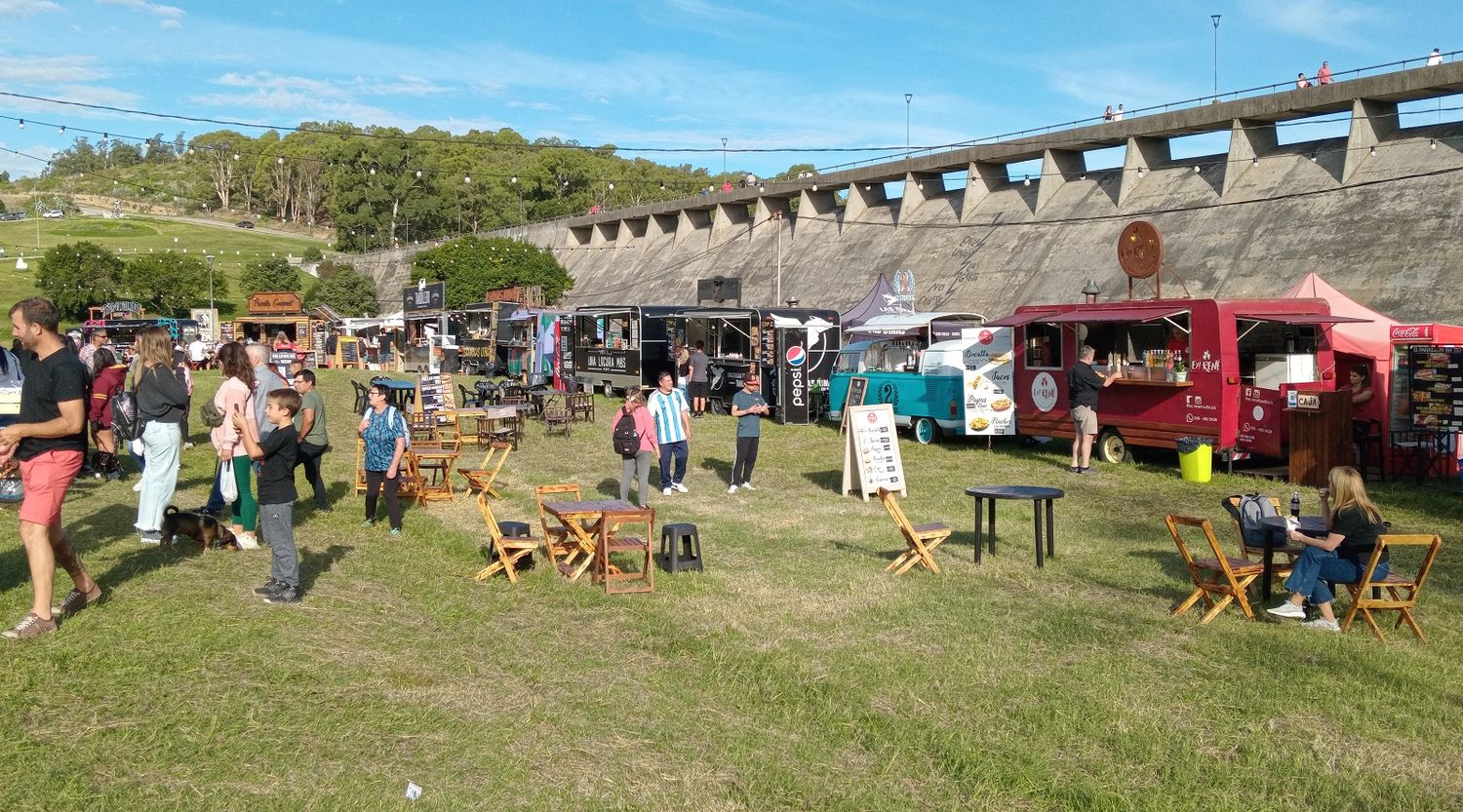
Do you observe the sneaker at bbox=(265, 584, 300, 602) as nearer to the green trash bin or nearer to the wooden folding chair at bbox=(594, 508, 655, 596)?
the wooden folding chair at bbox=(594, 508, 655, 596)

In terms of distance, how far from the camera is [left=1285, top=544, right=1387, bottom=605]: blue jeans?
7602 mm

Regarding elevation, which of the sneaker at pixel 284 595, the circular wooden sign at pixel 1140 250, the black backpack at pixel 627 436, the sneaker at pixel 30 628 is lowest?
the sneaker at pixel 284 595

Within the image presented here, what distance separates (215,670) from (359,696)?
913 mm

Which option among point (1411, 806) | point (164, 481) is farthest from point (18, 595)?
point (1411, 806)

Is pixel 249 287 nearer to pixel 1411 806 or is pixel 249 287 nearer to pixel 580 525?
pixel 580 525

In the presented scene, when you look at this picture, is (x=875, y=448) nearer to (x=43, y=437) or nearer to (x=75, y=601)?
(x=75, y=601)

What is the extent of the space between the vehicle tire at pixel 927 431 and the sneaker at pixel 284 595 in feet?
44.0

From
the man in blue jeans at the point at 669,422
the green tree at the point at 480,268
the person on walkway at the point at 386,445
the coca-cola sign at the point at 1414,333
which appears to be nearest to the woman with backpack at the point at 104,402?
the person on walkway at the point at 386,445

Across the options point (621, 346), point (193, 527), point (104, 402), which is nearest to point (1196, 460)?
point (193, 527)

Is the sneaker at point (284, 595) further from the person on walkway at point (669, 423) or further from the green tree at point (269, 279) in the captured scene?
the green tree at point (269, 279)

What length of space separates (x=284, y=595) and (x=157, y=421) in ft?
8.24

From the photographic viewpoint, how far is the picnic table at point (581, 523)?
9.08 m

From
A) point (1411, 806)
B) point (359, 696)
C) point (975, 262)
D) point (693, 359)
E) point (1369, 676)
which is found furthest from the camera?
point (975, 262)

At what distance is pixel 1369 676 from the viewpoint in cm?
657
